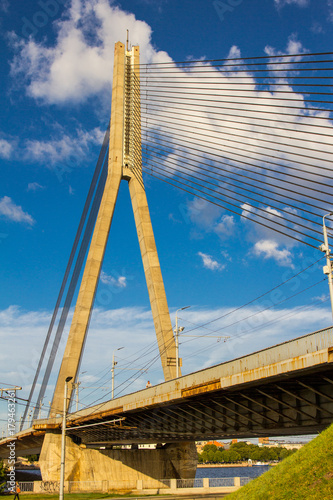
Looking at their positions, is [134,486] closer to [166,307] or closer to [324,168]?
[166,307]

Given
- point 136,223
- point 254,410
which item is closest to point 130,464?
point 136,223

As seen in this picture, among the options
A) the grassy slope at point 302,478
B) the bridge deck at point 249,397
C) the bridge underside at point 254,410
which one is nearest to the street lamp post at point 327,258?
the bridge deck at point 249,397

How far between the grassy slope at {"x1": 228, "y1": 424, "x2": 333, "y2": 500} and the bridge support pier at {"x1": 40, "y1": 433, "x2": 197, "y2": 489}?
2954 cm

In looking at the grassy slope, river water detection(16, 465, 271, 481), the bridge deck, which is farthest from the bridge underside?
river water detection(16, 465, 271, 481)

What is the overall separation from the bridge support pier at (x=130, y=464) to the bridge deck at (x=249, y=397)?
977cm

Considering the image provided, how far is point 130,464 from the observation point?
44938 millimetres

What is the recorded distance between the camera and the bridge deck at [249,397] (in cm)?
1558

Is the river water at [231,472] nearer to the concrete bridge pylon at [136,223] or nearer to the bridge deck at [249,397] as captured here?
the concrete bridge pylon at [136,223]

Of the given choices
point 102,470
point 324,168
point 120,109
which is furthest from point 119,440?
point 324,168

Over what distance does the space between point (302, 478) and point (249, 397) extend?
27.5 ft

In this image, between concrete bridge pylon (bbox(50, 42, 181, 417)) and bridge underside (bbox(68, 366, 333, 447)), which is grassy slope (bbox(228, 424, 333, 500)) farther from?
concrete bridge pylon (bbox(50, 42, 181, 417))

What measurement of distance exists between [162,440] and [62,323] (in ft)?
44.3

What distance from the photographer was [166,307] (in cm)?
3394

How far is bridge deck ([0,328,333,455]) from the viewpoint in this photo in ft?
51.1
